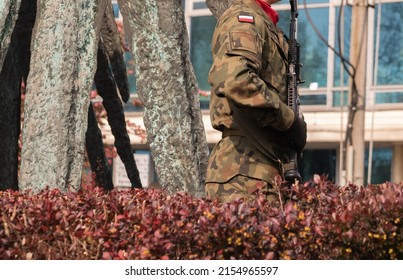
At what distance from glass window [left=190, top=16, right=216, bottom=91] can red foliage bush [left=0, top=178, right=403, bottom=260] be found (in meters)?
19.2

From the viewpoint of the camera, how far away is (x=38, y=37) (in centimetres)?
861

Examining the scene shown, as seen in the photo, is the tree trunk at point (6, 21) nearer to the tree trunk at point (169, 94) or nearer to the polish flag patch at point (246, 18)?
the tree trunk at point (169, 94)

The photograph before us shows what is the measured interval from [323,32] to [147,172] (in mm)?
4143

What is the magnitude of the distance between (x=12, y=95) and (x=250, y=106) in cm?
441

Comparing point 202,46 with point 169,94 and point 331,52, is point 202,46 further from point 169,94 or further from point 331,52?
point 169,94

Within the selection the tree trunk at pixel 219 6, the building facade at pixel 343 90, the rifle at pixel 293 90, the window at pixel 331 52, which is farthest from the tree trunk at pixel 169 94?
the window at pixel 331 52

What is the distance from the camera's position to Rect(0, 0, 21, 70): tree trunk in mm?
8688

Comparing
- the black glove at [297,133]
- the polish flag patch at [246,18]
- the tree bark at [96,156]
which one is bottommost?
the tree bark at [96,156]

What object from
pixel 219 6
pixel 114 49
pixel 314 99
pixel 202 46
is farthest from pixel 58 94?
pixel 202 46

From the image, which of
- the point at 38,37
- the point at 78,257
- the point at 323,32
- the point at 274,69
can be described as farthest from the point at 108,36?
the point at 323,32

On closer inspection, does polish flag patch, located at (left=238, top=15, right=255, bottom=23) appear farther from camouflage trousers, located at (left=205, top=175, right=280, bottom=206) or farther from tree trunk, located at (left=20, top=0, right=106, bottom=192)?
tree trunk, located at (left=20, top=0, right=106, bottom=192)

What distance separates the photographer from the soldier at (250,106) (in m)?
5.87

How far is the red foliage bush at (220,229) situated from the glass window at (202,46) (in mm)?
19161
